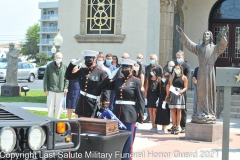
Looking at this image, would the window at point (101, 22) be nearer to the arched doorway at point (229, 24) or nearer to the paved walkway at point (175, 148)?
the arched doorway at point (229, 24)

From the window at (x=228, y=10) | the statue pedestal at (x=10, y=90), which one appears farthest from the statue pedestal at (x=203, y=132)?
the statue pedestal at (x=10, y=90)

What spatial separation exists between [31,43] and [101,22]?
96.3 meters

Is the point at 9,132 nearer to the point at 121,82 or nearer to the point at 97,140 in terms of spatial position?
the point at 97,140

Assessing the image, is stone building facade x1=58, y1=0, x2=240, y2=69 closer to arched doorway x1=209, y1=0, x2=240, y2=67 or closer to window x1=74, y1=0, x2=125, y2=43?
window x1=74, y1=0, x2=125, y2=43

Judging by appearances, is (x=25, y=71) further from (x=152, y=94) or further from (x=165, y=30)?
(x=152, y=94)

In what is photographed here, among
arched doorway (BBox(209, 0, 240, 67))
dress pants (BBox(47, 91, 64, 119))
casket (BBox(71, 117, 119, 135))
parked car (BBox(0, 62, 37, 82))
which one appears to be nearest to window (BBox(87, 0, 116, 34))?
arched doorway (BBox(209, 0, 240, 67))

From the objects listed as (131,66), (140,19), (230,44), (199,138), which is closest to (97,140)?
(131,66)

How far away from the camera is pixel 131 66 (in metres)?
7.54

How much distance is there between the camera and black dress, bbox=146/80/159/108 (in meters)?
12.2

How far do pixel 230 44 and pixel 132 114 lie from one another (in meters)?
12.4

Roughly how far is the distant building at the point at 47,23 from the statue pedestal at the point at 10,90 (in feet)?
309

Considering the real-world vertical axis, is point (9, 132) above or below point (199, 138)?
above

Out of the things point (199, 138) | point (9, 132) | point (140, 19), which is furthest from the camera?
point (140, 19)

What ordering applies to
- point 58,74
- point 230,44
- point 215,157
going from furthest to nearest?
point 230,44
point 58,74
point 215,157
